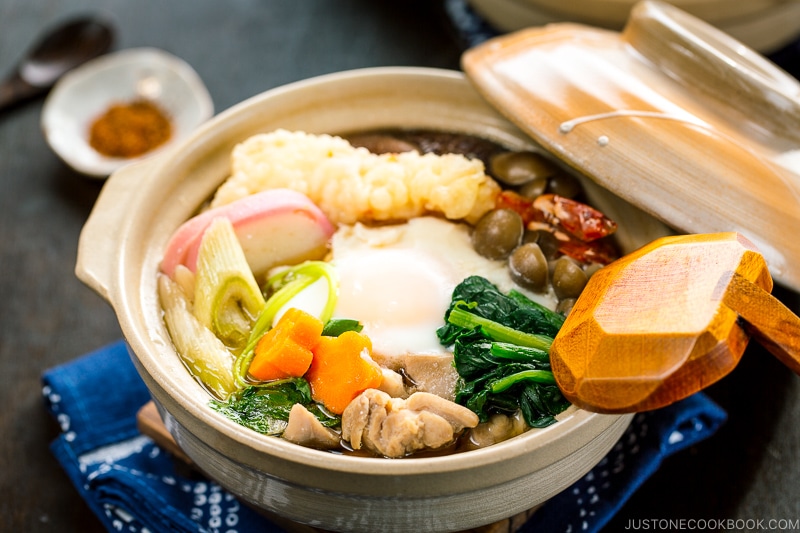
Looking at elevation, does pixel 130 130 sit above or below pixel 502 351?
below

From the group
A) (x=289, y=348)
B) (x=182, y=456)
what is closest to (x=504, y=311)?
(x=289, y=348)

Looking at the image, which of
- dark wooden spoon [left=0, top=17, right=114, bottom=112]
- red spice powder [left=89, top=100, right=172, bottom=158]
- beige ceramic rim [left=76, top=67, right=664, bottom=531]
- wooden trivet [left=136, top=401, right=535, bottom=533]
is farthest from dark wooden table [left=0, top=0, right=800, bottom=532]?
beige ceramic rim [left=76, top=67, right=664, bottom=531]

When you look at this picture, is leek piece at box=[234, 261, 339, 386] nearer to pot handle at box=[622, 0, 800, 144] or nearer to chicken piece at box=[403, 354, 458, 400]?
chicken piece at box=[403, 354, 458, 400]

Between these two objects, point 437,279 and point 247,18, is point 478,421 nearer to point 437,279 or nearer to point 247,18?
point 437,279

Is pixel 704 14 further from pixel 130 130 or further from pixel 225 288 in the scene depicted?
pixel 130 130

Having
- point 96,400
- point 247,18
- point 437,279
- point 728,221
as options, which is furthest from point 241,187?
point 247,18

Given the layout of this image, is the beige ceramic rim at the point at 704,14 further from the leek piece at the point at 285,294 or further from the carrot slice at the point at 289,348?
the carrot slice at the point at 289,348

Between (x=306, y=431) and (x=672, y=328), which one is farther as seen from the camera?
(x=306, y=431)
